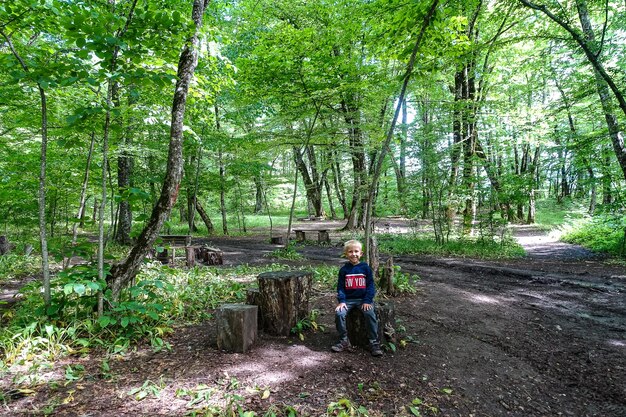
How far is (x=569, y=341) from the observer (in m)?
4.36

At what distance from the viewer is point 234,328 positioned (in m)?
3.64

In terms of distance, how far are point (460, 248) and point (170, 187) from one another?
383 inches

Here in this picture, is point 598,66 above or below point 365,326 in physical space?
above

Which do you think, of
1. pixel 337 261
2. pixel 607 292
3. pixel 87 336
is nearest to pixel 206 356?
pixel 87 336

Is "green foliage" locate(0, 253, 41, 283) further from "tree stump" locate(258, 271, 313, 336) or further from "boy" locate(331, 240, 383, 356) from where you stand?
"boy" locate(331, 240, 383, 356)

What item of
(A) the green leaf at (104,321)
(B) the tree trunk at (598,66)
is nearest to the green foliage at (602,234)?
(B) the tree trunk at (598,66)

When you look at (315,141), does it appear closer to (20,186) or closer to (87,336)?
(20,186)

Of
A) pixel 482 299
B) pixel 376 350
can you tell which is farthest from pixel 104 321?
pixel 482 299

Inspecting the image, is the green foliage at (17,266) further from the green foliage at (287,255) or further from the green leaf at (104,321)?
the green foliage at (287,255)

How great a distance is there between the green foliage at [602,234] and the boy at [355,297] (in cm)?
940

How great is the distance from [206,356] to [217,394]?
788 mm

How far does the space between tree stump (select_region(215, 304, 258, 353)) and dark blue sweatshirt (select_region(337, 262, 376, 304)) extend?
109cm

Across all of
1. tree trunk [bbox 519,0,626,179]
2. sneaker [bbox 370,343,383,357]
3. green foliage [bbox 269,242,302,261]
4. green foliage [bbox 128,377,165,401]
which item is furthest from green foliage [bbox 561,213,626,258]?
green foliage [bbox 128,377,165,401]

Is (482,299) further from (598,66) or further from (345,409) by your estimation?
(598,66)
